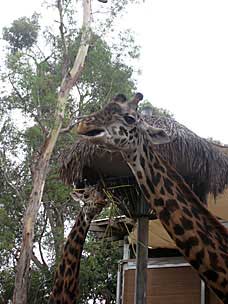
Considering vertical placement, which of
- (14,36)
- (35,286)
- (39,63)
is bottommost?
(35,286)

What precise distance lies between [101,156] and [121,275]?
4026 millimetres

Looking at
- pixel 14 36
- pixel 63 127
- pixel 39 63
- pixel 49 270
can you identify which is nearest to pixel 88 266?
pixel 49 270

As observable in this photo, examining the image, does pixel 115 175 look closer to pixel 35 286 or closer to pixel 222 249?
pixel 222 249

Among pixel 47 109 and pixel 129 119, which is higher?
pixel 47 109

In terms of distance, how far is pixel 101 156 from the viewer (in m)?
5.29

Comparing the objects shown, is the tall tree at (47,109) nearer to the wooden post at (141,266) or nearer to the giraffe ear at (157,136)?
the wooden post at (141,266)

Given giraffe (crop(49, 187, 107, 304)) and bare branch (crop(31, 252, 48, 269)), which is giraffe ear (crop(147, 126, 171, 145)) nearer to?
giraffe (crop(49, 187, 107, 304))

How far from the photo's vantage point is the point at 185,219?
3.91 meters

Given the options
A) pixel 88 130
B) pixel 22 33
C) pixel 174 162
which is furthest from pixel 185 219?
pixel 22 33

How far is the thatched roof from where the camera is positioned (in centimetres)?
540

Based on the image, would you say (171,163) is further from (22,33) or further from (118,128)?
(22,33)

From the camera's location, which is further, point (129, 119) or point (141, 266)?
point (141, 266)

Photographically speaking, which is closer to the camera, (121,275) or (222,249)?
(222,249)

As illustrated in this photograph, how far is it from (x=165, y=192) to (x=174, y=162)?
1458 mm
